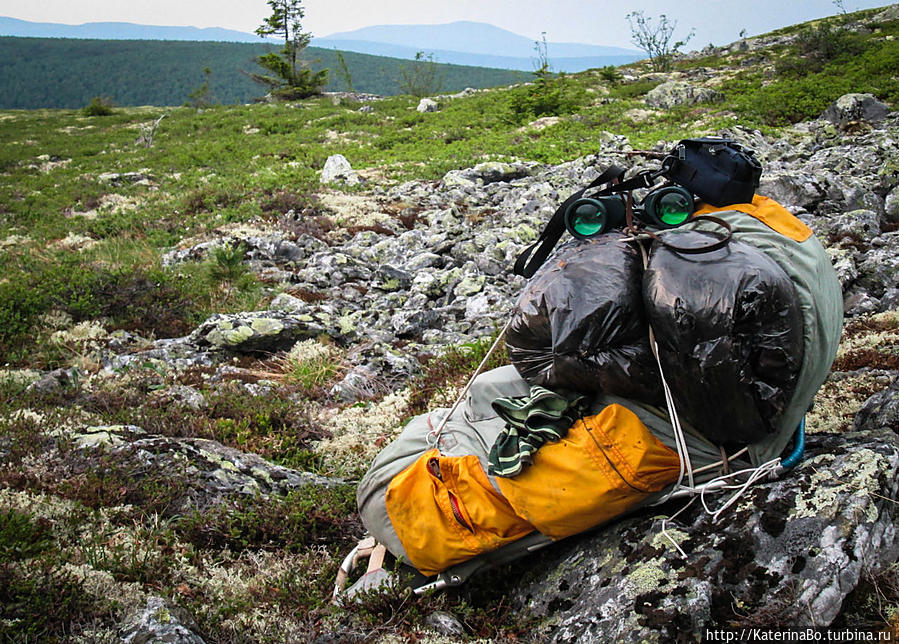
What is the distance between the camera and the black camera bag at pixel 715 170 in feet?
7.99

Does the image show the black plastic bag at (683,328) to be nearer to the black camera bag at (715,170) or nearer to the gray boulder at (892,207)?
the black camera bag at (715,170)

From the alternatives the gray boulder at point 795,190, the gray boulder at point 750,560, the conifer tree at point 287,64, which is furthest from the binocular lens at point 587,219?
the conifer tree at point 287,64

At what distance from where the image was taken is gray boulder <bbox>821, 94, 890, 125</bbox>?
46.8 feet

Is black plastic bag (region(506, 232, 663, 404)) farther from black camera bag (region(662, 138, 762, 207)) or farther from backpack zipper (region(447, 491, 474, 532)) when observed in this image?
backpack zipper (region(447, 491, 474, 532))

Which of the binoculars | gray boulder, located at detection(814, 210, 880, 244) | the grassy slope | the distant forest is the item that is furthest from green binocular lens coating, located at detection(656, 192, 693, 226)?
the distant forest

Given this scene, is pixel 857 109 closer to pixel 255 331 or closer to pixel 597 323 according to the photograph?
pixel 255 331

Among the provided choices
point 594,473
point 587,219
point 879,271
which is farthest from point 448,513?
point 879,271

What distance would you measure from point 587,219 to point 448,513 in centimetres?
149

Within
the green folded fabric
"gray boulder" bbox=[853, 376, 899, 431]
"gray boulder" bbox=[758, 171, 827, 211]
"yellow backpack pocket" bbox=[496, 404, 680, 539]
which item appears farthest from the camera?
"gray boulder" bbox=[758, 171, 827, 211]

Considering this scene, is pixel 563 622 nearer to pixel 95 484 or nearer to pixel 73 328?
pixel 95 484

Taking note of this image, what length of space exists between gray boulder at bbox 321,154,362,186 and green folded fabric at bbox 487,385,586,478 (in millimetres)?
13840

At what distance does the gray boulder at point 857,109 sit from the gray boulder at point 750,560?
51.9 ft

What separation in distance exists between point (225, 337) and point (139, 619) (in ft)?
14.4

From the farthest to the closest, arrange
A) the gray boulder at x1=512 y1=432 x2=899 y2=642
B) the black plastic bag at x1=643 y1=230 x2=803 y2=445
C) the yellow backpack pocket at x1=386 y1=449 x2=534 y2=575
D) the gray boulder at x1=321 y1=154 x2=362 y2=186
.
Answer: the gray boulder at x1=321 y1=154 x2=362 y2=186
the yellow backpack pocket at x1=386 y1=449 x2=534 y2=575
the black plastic bag at x1=643 y1=230 x2=803 y2=445
the gray boulder at x1=512 y1=432 x2=899 y2=642
